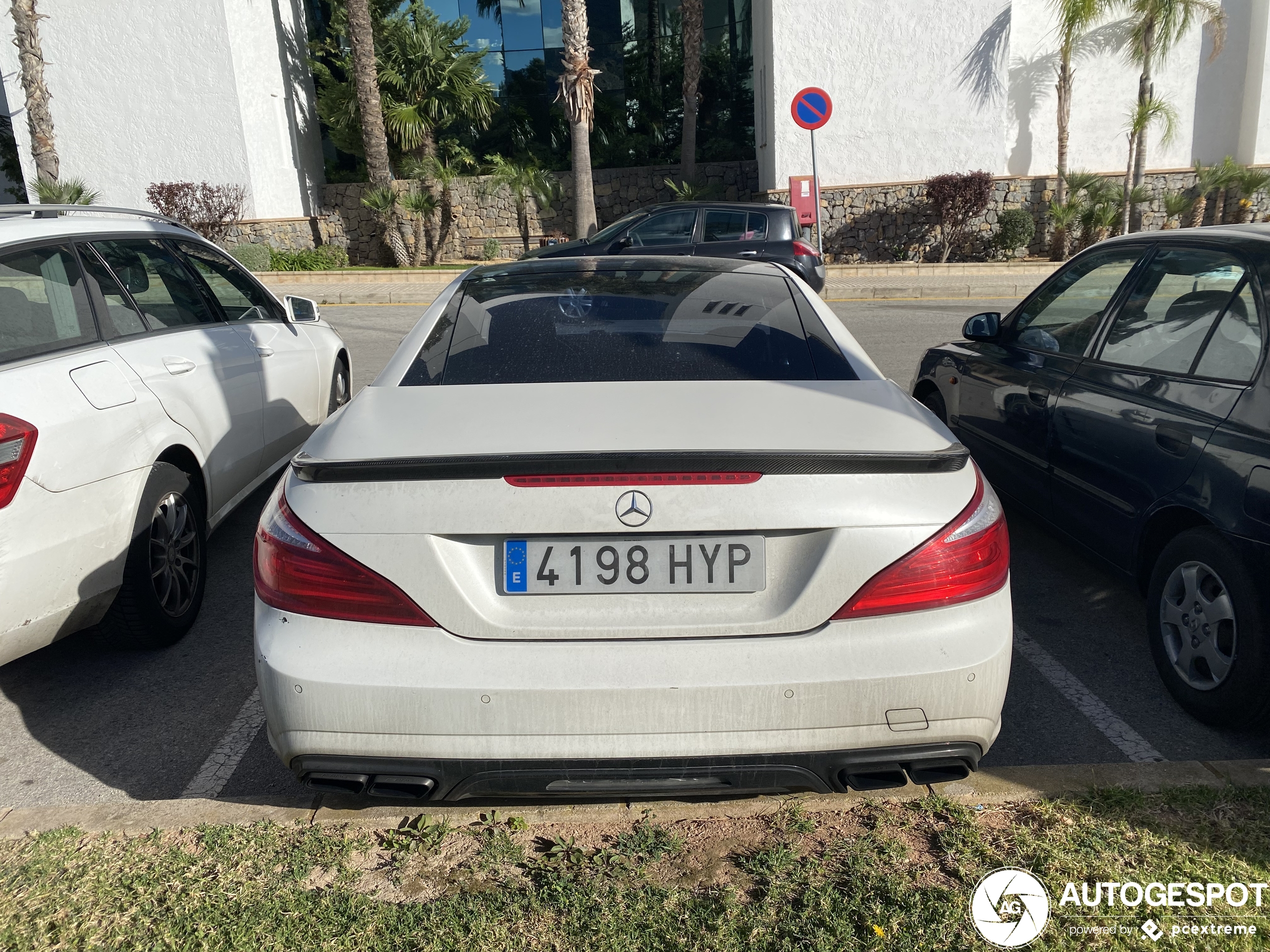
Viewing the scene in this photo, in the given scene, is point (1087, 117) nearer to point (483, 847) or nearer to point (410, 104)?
point (410, 104)

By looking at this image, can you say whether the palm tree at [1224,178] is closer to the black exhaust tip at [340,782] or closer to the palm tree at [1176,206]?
the palm tree at [1176,206]

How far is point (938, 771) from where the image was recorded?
90.5 inches

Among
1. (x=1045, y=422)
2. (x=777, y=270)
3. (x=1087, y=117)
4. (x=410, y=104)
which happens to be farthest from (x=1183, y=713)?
(x=410, y=104)

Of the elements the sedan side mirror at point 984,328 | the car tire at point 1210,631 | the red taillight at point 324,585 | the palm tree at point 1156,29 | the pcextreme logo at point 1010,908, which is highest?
the palm tree at point 1156,29

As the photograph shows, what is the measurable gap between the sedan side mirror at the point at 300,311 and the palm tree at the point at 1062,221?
17673mm

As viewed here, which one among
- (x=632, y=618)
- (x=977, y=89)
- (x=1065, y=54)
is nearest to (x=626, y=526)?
(x=632, y=618)

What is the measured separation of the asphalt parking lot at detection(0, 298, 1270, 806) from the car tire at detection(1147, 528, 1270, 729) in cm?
13

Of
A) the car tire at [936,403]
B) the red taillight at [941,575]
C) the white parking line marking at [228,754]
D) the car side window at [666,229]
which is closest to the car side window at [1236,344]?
the red taillight at [941,575]

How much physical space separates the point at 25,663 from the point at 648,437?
309 centimetres

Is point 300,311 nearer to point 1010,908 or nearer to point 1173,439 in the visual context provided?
point 1173,439

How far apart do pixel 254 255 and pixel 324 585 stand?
767 inches

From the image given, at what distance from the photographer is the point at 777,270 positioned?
146 inches

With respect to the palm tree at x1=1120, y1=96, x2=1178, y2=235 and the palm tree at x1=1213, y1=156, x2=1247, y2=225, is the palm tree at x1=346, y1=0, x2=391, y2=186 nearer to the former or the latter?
the palm tree at x1=1120, y1=96, x2=1178, y2=235

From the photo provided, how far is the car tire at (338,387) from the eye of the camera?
6176mm
